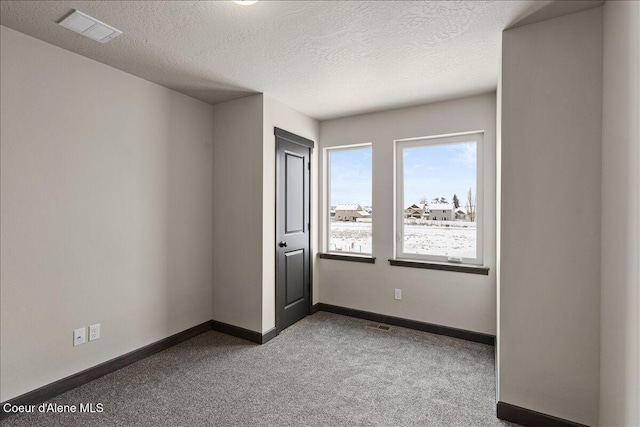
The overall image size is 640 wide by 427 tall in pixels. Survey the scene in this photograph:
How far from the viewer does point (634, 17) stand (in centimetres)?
138

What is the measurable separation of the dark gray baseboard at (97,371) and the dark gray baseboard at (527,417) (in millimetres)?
2791

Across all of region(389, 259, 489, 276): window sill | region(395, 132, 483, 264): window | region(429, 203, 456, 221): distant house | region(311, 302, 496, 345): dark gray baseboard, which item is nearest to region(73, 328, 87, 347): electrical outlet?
region(311, 302, 496, 345): dark gray baseboard

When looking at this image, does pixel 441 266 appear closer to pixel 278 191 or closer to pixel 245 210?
pixel 278 191

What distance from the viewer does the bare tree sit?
3.43 metres

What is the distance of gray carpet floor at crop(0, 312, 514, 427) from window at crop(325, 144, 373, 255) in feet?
4.04

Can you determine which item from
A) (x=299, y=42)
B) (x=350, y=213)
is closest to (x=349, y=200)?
(x=350, y=213)

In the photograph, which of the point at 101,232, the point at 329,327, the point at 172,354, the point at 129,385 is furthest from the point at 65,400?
the point at 329,327

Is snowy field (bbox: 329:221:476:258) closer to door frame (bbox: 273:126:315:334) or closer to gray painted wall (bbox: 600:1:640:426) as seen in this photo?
door frame (bbox: 273:126:315:334)

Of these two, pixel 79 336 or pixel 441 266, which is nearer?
pixel 79 336

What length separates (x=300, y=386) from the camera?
2451 mm

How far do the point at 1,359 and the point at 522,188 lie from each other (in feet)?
11.4

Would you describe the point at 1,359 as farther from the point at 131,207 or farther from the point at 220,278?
the point at 220,278

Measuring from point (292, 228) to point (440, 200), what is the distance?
169 centimetres

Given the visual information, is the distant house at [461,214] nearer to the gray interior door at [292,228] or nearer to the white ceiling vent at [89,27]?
the gray interior door at [292,228]
